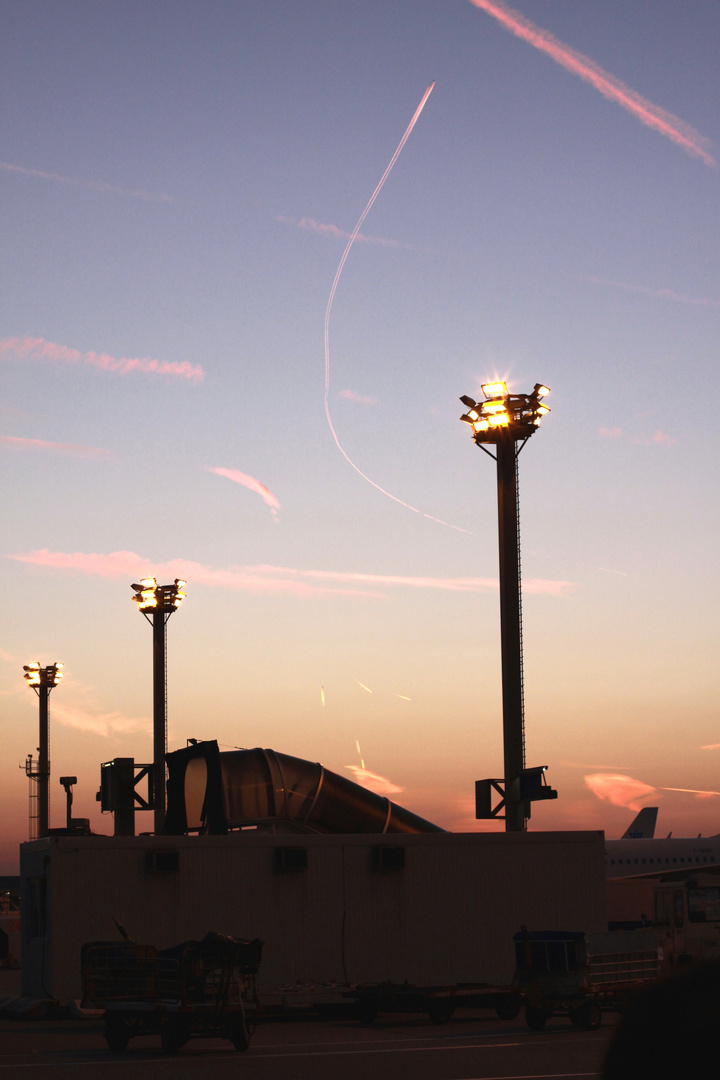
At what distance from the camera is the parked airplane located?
99.8 m

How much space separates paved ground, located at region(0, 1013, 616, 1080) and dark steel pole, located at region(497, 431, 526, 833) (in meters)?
8.17

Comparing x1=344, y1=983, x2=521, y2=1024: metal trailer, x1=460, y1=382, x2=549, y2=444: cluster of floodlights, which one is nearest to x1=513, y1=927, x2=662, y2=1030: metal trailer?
x1=344, y1=983, x2=521, y2=1024: metal trailer

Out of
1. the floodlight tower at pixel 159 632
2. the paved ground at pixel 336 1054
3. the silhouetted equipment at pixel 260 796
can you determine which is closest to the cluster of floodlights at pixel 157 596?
the floodlight tower at pixel 159 632

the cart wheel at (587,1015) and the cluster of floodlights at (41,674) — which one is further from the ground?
the cluster of floodlights at (41,674)

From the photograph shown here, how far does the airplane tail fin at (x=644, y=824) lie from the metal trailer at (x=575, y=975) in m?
129

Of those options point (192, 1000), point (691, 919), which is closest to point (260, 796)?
point (691, 919)

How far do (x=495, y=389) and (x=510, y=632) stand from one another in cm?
699

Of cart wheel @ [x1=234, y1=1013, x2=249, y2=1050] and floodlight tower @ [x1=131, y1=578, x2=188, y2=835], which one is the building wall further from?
floodlight tower @ [x1=131, y1=578, x2=188, y2=835]

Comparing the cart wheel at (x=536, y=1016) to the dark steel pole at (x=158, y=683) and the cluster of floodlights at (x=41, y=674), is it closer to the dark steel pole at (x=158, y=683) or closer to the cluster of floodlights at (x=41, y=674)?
the dark steel pole at (x=158, y=683)

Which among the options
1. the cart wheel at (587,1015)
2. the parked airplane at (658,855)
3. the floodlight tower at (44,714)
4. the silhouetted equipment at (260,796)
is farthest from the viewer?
the parked airplane at (658,855)

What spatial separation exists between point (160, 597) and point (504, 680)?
1885 centimetres

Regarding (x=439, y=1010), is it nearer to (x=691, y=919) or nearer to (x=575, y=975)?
(x=575, y=975)

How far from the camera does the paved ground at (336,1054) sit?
54.0 ft

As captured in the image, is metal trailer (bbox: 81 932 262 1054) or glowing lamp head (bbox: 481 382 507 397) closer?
metal trailer (bbox: 81 932 262 1054)
